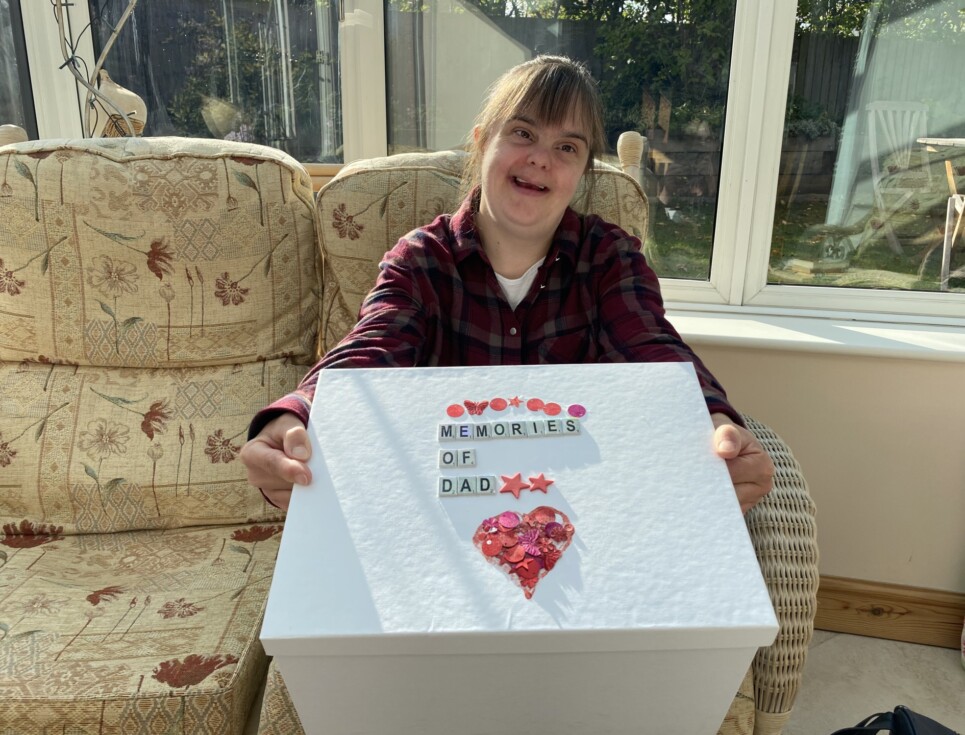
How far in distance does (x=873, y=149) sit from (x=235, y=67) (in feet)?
5.14

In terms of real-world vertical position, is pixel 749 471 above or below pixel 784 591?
above

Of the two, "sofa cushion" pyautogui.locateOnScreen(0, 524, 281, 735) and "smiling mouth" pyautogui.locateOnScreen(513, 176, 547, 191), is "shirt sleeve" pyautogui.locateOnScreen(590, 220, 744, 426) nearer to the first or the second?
"smiling mouth" pyautogui.locateOnScreen(513, 176, 547, 191)

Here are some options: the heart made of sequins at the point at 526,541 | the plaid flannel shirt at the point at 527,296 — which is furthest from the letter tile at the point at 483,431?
the plaid flannel shirt at the point at 527,296

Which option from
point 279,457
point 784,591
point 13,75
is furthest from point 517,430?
point 13,75

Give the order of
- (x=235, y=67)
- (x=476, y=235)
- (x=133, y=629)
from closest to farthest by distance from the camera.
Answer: (x=133, y=629)
(x=476, y=235)
(x=235, y=67)

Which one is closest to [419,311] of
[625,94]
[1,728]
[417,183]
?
[417,183]

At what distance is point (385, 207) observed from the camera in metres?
1.41

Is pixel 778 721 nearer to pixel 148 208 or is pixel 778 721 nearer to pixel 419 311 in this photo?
pixel 419 311

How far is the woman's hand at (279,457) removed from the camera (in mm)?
789

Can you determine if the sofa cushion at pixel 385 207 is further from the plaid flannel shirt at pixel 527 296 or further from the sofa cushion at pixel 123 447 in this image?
the sofa cushion at pixel 123 447

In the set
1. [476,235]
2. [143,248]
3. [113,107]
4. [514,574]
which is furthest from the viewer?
[113,107]

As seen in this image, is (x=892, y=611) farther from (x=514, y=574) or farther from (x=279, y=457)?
(x=279, y=457)

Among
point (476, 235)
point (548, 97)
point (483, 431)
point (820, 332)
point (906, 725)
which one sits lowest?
point (906, 725)

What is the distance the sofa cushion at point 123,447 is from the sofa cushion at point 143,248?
1.7 inches
